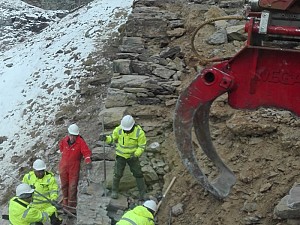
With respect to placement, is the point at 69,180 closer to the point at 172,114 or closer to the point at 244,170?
the point at 172,114

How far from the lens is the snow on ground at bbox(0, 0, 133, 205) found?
45.5 ft

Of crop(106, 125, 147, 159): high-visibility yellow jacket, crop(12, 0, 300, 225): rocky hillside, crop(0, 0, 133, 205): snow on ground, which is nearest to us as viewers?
crop(12, 0, 300, 225): rocky hillside

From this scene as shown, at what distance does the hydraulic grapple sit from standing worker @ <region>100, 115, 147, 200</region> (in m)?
2.59

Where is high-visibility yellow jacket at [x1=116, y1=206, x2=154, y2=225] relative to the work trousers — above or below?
above

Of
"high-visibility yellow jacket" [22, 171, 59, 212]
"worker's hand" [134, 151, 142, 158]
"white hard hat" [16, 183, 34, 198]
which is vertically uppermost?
"worker's hand" [134, 151, 142, 158]

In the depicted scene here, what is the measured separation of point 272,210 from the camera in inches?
289

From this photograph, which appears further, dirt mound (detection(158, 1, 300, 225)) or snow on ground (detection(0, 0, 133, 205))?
snow on ground (detection(0, 0, 133, 205))

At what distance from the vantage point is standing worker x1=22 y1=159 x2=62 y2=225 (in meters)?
8.59

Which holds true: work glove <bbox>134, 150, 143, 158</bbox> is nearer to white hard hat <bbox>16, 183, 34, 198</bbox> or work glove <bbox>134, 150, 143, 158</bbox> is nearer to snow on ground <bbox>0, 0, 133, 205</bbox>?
white hard hat <bbox>16, 183, 34, 198</bbox>

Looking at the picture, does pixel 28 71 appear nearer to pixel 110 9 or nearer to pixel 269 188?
pixel 110 9

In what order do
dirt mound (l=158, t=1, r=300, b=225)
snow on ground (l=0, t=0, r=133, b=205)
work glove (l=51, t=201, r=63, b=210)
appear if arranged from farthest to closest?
1. snow on ground (l=0, t=0, r=133, b=205)
2. work glove (l=51, t=201, r=63, b=210)
3. dirt mound (l=158, t=1, r=300, b=225)

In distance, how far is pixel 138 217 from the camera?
6.54 m

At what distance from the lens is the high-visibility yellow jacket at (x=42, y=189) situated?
859cm

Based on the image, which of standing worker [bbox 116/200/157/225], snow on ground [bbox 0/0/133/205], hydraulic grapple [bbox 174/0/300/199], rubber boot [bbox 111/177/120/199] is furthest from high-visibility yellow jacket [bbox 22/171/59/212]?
snow on ground [bbox 0/0/133/205]
